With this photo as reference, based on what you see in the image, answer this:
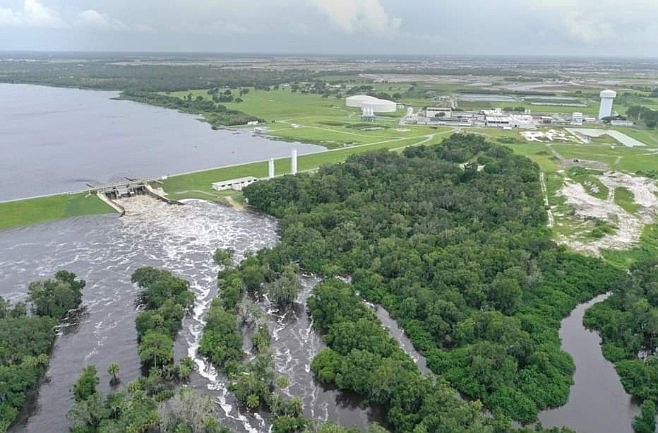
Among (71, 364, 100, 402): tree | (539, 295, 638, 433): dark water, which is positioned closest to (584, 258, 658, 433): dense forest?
(539, 295, 638, 433): dark water

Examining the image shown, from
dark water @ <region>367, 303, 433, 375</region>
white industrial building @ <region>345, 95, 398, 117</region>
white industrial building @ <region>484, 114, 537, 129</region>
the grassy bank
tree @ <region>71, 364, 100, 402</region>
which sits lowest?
dark water @ <region>367, 303, 433, 375</region>

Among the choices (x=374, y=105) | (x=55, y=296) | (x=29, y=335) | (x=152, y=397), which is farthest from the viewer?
(x=374, y=105)

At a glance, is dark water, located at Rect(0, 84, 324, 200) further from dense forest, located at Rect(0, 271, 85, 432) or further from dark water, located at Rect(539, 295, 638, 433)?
dark water, located at Rect(539, 295, 638, 433)

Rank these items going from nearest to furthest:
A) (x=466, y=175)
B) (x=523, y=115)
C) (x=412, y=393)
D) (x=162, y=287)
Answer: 1. (x=412, y=393)
2. (x=162, y=287)
3. (x=466, y=175)
4. (x=523, y=115)

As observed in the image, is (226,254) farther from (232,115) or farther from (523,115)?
(523,115)

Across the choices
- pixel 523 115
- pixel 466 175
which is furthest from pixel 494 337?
pixel 523 115

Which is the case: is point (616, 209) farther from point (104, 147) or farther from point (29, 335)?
point (104, 147)

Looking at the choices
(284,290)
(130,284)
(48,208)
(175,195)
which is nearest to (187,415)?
(284,290)
